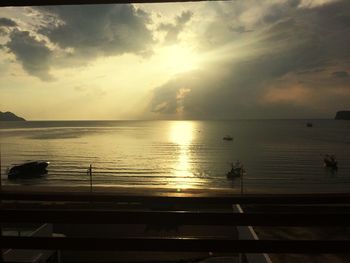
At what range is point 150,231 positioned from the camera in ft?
54.2

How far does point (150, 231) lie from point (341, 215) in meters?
15.5

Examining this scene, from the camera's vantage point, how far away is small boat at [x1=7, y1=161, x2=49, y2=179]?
51.5m

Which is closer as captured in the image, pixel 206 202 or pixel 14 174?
pixel 206 202

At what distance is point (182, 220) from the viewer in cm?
179

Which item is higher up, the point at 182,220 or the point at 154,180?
the point at 182,220

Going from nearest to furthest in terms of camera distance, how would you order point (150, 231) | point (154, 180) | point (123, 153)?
1. point (150, 231)
2. point (154, 180)
3. point (123, 153)

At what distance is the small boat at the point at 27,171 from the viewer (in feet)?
169

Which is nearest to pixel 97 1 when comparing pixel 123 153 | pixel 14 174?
pixel 14 174

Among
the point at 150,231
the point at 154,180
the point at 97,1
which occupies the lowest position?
the point at 154,180

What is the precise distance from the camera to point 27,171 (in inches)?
2088

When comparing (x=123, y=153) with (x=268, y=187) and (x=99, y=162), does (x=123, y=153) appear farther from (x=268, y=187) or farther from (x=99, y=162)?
(x=268, y=187)

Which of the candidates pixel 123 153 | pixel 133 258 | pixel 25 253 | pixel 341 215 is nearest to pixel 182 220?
pixel 341 215

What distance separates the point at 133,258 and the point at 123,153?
67355 mm

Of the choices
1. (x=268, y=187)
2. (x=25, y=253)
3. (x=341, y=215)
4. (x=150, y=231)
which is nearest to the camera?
(x=341, y=215)
